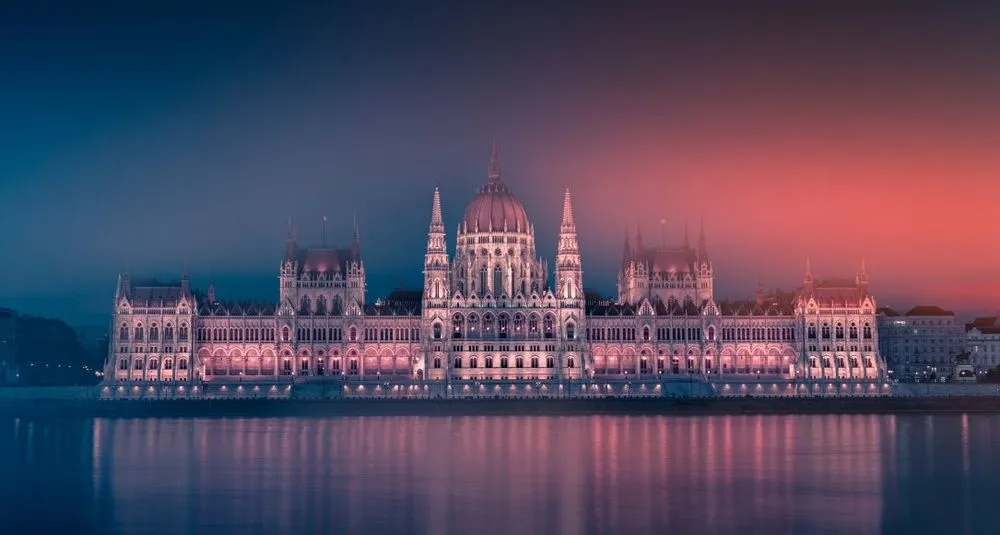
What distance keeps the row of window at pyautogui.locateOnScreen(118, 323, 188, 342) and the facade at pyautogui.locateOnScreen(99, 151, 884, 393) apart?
0.49 ft

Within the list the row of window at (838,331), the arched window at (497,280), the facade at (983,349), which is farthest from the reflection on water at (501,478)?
the facade at (983,349)

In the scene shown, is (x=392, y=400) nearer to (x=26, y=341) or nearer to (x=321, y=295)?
(x=321, y=295)

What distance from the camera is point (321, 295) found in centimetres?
15512

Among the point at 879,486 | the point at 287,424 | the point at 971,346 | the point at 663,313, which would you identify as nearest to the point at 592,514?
the point at 879,486

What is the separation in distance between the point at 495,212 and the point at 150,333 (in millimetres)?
39648

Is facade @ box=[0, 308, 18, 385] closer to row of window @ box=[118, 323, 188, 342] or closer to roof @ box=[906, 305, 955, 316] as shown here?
row of window @ box=[118, 323, 188, 342]

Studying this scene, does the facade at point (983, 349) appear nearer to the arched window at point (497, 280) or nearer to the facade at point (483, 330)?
the facade at point (483, 330)

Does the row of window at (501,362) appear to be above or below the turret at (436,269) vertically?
below

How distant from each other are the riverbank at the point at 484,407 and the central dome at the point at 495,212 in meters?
25.6

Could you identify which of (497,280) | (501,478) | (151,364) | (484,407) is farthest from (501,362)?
(501,478)

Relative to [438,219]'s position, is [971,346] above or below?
below

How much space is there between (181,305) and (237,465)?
62.4m

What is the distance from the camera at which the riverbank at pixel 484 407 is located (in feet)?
434

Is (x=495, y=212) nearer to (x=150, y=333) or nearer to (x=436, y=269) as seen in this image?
(x=436, y=269)
